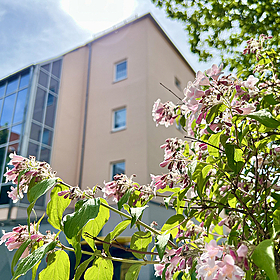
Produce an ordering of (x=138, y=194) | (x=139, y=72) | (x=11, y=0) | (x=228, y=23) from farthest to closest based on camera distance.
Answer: (x=139, y=72), (x=228, y=23), (x=11, y=0), (x=138, y=194)

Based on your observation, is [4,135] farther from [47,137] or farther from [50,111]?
[50,111]

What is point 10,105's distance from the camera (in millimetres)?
7750

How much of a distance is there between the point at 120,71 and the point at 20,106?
3.13 m

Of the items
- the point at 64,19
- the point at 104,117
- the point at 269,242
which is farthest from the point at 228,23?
the point at 104,117

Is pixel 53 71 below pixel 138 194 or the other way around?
the other way around

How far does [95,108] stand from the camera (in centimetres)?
820

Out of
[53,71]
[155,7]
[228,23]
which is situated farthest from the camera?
[53,71]

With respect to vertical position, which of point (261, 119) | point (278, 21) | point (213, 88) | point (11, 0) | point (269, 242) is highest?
point (278, 21)

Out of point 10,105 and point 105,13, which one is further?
point 10,105

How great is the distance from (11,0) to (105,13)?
0.73m

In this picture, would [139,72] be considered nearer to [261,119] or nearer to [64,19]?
[64,19]

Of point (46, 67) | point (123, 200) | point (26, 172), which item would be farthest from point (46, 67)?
point (123, 200)

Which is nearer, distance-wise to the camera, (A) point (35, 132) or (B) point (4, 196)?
(B) point (4, 196)

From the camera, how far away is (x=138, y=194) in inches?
37.3
